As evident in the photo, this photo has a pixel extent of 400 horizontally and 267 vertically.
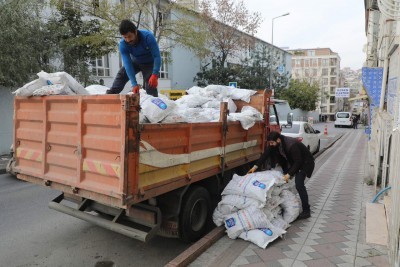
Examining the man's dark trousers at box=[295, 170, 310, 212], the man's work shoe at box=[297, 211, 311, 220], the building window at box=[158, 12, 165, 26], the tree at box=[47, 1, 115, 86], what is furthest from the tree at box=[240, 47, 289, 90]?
the man's work shoe at box=[297, 211, 311, 220]

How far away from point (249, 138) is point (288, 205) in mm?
1407

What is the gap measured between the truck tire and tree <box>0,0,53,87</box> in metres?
8.40

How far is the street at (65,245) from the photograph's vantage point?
3671 millimetres

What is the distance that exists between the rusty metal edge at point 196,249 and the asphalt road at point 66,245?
0.39m

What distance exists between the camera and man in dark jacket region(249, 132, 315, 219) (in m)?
4.79

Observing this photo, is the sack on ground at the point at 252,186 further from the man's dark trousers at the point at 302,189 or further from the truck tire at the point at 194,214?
the man's dark trousers at the point at 302,189

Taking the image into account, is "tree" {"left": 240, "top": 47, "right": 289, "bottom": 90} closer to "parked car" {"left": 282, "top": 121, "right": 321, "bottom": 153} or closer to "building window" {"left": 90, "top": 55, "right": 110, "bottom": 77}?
"building window" {"left": 90, "top": 55, "right": 110, "bottom": 77}

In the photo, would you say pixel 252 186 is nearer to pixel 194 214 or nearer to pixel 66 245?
pixel 194 214

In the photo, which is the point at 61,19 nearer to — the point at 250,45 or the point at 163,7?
the point at 163,7

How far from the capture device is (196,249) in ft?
11.7

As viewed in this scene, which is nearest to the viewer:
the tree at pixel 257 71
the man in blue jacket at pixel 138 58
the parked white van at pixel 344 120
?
the man in blue jacket at pixel 138 58

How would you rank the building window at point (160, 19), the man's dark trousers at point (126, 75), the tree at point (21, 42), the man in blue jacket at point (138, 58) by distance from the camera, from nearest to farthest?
1. the man in blue jacket at point (138, 58)
2. the man's dark trousers at point (126, 75)
3. the tree at point (21, 42)
4. the building window at point (160, 19)

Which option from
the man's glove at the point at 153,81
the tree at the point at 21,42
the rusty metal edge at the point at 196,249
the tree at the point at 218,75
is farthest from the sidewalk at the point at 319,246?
the tree at the point at 218,75

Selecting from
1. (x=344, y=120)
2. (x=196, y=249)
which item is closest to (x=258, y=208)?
(x=196, y=249)
